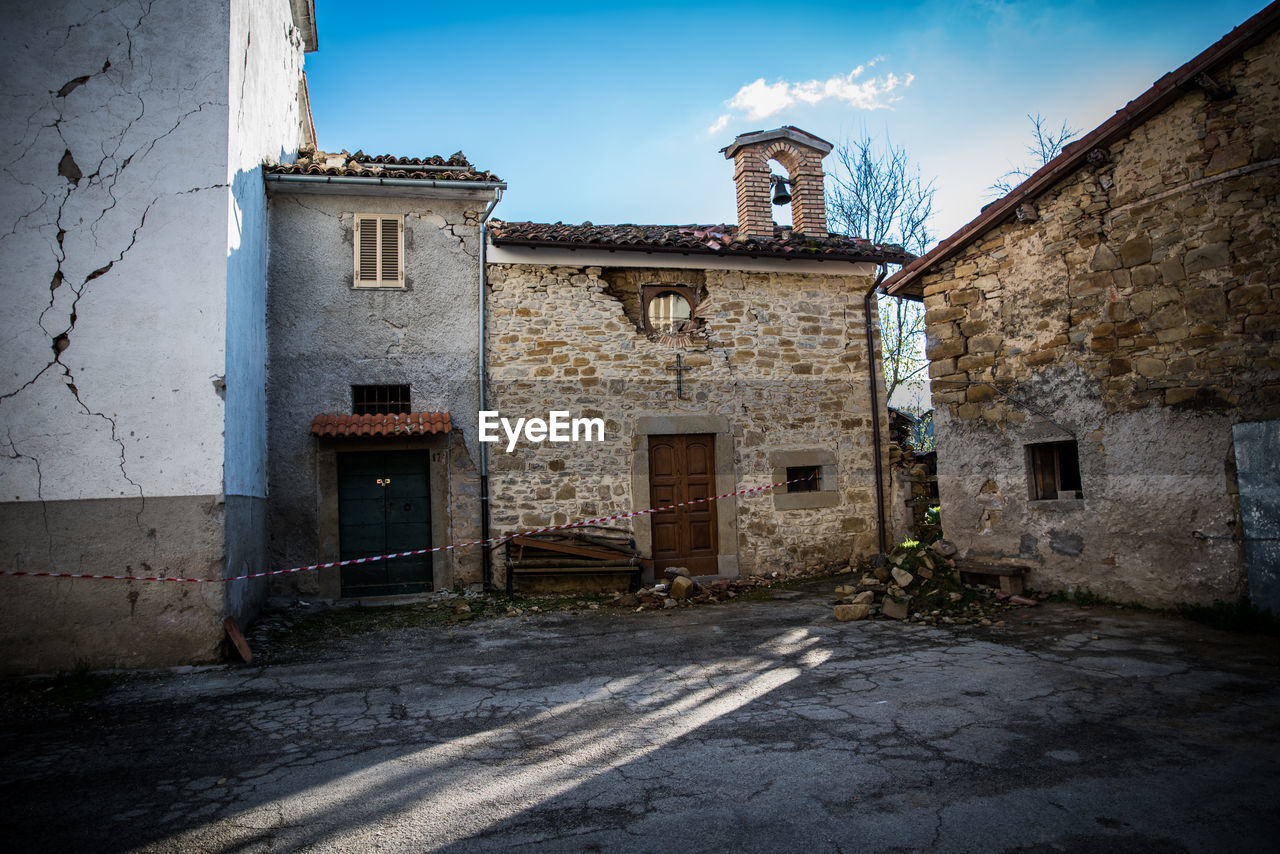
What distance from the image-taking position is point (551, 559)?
9102 millimetres

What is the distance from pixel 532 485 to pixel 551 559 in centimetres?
103

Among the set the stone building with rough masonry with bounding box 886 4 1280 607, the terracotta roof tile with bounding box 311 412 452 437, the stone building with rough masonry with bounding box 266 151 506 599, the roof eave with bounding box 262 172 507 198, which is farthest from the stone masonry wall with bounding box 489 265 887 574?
the stone building with rough masonry with bounding box 886 4 1280 607

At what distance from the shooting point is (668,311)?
33.7ft

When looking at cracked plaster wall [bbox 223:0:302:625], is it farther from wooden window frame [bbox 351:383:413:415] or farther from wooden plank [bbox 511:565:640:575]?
wooden plank [bbox 511:565:640:575]

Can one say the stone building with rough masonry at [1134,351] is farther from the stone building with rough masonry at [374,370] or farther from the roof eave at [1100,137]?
the stone building with rough masonry at [374,370]

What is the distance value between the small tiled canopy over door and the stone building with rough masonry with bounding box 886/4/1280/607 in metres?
3.19

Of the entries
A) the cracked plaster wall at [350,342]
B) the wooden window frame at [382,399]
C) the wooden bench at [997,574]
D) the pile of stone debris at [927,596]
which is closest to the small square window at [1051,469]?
the wooden bench at [997,574]

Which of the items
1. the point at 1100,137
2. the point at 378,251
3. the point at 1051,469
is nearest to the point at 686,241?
the point at 378,251

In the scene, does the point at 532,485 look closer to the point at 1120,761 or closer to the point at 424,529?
the point at 424,529

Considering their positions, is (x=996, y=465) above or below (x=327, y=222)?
below

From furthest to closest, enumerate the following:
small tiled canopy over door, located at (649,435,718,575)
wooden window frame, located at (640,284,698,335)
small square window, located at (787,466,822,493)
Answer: small square window, located at (787,466,822,493)
wooden window frame, located at (640,284,698,335)
small tiled canopy over door, located at (649,435,718,575)

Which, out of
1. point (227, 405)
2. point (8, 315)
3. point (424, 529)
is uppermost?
point (8, 315)

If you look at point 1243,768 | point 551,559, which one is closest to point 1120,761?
point 1243,768

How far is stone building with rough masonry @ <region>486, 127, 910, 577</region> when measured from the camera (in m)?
9.63
